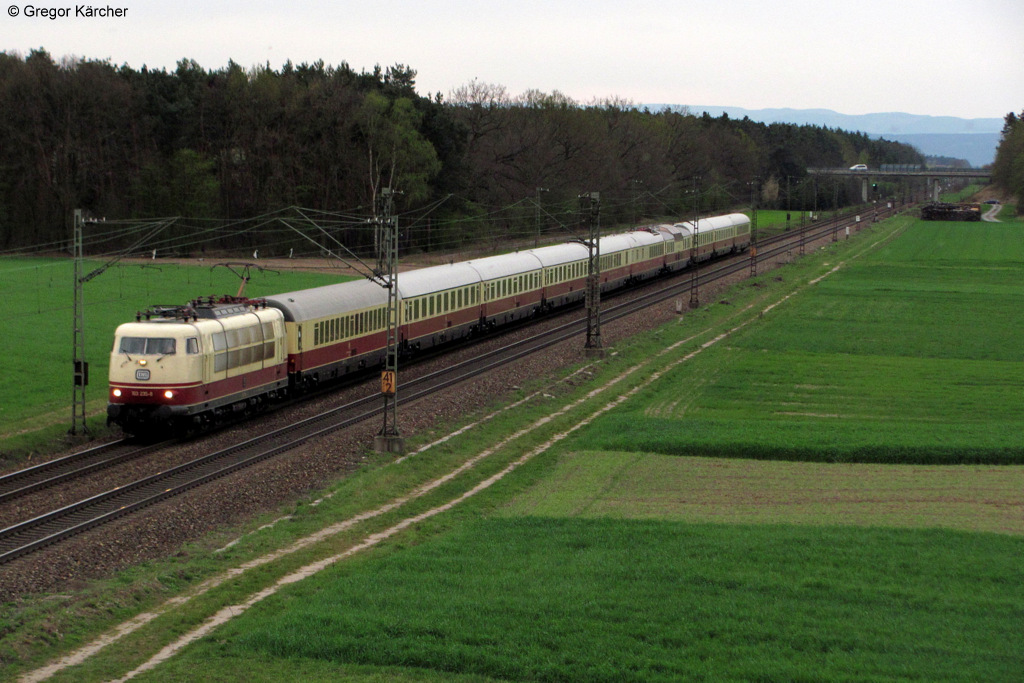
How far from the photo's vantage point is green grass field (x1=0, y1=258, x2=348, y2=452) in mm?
38062

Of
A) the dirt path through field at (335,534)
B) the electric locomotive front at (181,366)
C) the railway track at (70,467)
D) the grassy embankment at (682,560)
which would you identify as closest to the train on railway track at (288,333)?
the electric locomotive front at (181,366)

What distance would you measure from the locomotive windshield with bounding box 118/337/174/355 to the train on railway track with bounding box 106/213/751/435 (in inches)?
1.3

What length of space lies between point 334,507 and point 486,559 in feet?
18.7

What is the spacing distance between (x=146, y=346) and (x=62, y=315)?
107 feet

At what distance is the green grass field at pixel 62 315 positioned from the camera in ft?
125

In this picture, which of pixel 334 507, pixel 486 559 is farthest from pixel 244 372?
pixel 486 559

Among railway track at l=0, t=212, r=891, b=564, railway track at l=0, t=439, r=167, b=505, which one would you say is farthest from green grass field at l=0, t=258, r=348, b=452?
railway track at l=0, t=212, r=891, b=564

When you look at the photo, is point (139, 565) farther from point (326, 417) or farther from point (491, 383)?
point (491, 383)

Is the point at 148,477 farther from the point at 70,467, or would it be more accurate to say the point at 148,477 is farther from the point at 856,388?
the point at 856,388

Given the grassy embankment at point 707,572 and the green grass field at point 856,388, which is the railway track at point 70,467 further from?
the green grass field at point 856,388

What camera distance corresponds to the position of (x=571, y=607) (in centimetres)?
1798

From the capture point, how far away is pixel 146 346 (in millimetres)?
31312

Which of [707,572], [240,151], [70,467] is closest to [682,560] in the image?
[707,572]

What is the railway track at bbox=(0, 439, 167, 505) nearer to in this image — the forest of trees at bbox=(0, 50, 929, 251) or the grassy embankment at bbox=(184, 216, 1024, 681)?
the grassy embankment at bbox=(184, 216, 1024, 681)
